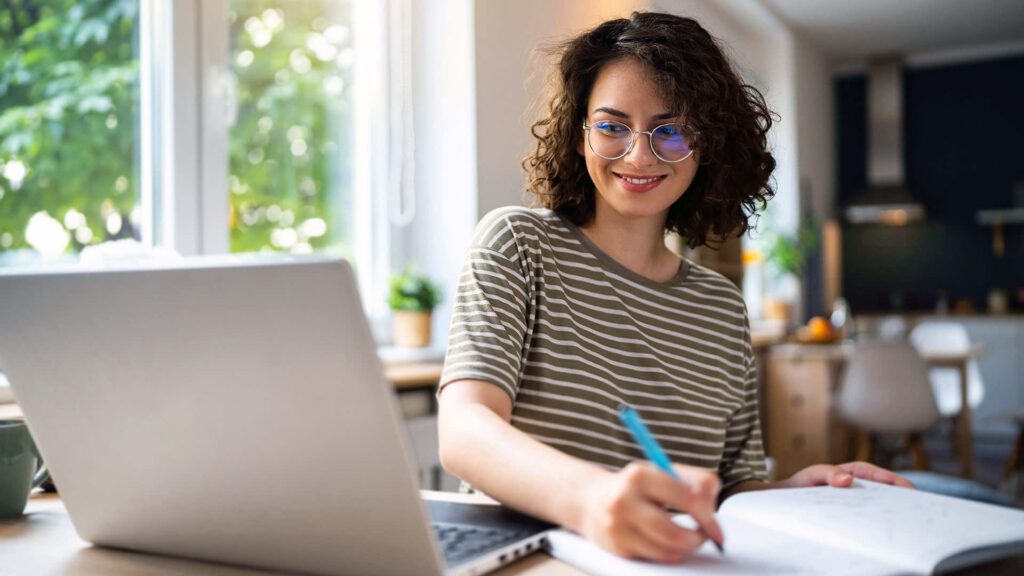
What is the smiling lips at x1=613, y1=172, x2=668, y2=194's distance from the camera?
3.54 feet

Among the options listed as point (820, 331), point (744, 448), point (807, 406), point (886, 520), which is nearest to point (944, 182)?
point (820, 331)

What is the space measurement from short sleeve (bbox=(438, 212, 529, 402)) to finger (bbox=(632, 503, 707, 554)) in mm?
329

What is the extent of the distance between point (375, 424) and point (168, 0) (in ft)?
7.02

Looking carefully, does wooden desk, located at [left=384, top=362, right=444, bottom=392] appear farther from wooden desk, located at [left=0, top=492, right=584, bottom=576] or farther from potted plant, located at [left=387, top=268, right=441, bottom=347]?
wooden desk, located at [left=0, top=492, right=584, bottom=576]

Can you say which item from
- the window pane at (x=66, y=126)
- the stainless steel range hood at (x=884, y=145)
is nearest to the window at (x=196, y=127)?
the window pane at (x=66, y=126)

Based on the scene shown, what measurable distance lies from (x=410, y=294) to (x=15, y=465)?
2.01 m

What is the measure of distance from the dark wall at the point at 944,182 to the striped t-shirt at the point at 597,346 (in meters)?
6.48

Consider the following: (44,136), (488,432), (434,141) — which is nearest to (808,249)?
(434,141)

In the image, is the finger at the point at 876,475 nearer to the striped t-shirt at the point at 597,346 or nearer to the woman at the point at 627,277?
the woman at the point at 627,277

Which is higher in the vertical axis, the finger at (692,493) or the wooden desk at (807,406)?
the finger at (692,493)

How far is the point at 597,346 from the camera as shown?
3.53 feet

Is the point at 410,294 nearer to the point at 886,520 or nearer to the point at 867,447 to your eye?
the point at 886,520

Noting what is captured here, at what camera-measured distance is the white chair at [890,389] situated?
392 centimetres

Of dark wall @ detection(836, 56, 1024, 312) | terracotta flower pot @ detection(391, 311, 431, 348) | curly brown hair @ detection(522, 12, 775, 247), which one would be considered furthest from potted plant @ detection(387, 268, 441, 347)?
dark wall @ detection(836, 56, 1024, 312)
